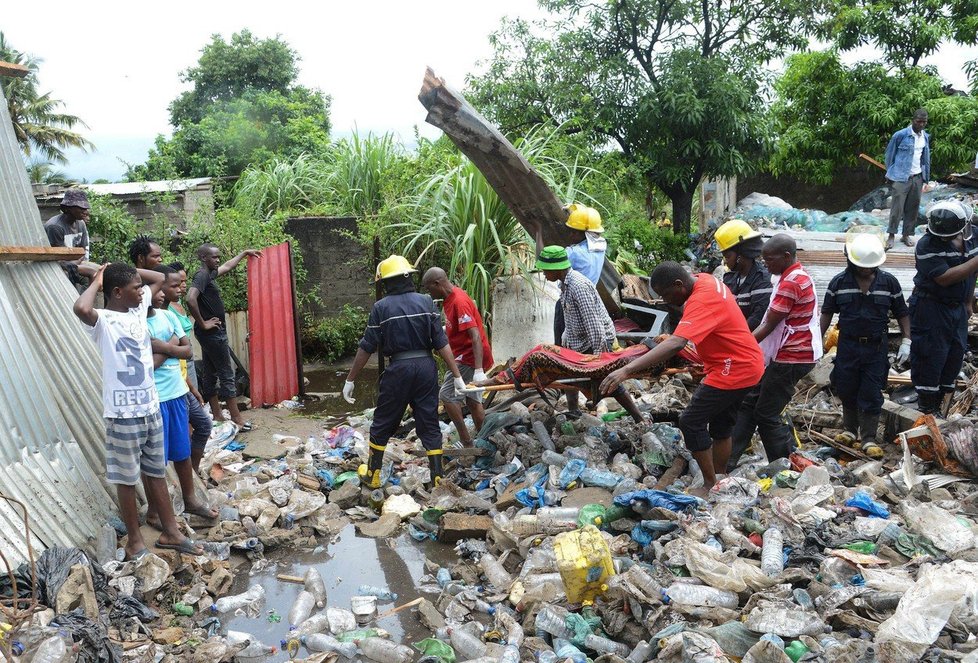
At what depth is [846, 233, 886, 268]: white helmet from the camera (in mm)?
5555

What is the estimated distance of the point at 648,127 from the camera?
12117 millimetres

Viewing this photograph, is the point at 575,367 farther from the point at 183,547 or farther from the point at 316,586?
the point at 183,547

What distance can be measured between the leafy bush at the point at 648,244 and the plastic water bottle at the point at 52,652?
8.87 metres

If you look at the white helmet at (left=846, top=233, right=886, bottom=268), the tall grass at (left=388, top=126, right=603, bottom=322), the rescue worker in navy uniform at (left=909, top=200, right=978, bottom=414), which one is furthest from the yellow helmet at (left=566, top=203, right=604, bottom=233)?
the rescue worker in navy uniform at (left=909, top=200, right=978, bottom=414)

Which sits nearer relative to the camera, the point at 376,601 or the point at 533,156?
the point at 376,601

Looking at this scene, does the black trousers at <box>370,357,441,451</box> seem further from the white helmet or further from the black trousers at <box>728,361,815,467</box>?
the white helmet

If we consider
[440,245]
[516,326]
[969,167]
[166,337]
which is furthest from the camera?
[969,167]

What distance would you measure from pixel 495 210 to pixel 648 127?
4271 millimetres

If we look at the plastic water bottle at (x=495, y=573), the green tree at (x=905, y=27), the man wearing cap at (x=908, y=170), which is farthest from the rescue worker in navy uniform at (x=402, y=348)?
the green tree at (x=905, y=27)

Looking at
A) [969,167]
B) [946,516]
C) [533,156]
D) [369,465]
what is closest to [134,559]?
[369,465]

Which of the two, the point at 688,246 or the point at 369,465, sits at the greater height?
the point at 688,246

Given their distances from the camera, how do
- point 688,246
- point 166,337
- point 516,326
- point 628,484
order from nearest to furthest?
point 166,337, point 628,484, point 516,326, point 688,246

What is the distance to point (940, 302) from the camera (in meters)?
5.86

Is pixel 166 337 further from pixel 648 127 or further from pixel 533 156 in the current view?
pixel 648 127
